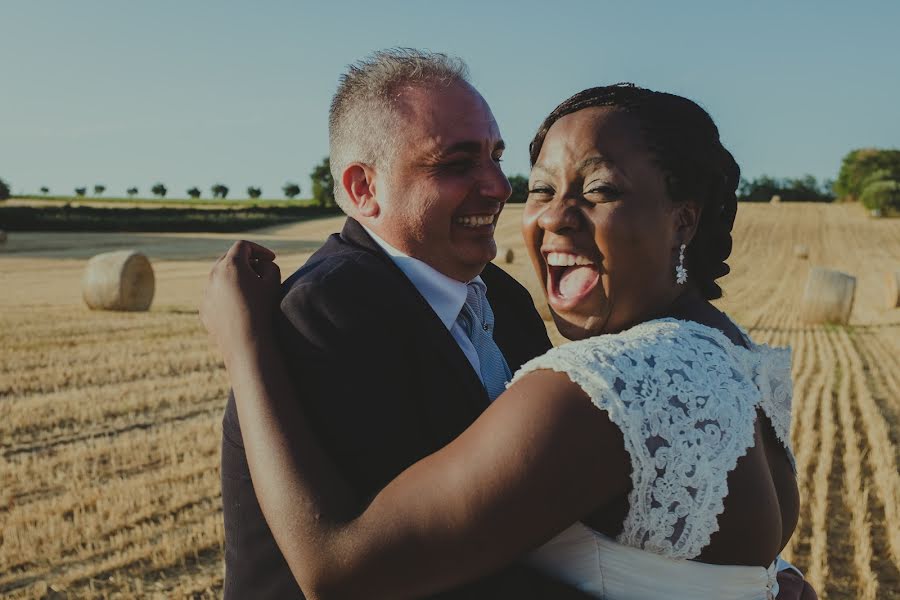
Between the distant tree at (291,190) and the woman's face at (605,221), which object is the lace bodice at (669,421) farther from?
the distant tree at (291,190)

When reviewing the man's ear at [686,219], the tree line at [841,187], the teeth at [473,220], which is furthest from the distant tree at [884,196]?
the man's ear at [686,219]

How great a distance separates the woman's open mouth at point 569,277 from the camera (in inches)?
81.8

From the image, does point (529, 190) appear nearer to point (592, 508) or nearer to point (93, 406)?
point (592, 508)

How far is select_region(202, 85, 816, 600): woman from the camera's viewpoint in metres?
1.59

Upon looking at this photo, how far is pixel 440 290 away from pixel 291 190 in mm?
89065

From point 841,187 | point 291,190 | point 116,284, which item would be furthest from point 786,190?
point 116,284

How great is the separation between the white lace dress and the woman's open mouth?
257 millimetres

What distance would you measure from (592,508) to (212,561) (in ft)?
12.7

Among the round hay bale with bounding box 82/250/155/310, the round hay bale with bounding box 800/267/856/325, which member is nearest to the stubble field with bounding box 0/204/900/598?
the round hay bale with bounding box 82/250/155/310

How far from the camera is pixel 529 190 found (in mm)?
2199

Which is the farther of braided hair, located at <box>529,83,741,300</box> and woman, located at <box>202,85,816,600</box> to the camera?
braided hair, located at <box>529,83,741,300</box>


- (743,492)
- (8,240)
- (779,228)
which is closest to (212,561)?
(743,492)

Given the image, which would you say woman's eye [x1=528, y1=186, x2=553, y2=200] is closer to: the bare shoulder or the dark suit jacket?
the dark suit jacket

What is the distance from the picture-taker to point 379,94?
2385 mm
